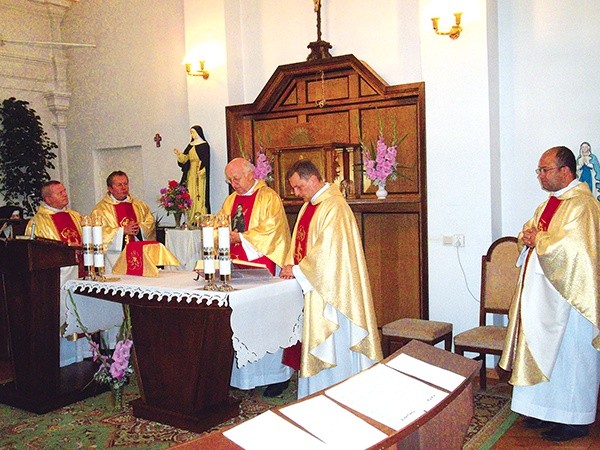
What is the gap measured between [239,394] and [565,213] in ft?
9.20

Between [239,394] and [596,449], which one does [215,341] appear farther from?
[596,449]

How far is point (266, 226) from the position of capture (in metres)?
4.90

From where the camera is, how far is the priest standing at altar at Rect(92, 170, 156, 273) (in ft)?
20.2

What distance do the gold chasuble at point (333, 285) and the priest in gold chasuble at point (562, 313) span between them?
1006 millimetres

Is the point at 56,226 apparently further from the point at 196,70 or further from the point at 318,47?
the point at 318,47

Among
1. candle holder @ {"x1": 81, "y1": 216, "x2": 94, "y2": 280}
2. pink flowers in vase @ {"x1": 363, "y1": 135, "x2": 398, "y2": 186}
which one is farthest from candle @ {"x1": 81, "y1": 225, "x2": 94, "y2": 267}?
pink flowers in vase @ {"x1": 363, "y1": 135, "x2": 398, "y2": 186}

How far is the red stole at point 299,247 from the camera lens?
4.73m

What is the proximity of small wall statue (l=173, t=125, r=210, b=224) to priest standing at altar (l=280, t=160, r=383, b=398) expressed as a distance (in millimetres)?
3028

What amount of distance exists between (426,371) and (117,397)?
3.54 metres

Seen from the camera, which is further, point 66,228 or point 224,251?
point 66,228

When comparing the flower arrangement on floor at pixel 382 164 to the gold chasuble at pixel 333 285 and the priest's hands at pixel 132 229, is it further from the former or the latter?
the priest's hands at pixel 132 229

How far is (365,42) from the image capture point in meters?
6.61

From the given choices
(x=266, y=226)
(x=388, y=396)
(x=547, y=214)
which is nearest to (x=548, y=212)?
(x=547, y=214)

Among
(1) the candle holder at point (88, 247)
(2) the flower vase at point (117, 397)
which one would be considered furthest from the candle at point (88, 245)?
(2) the flower vase at point (117, 397)
